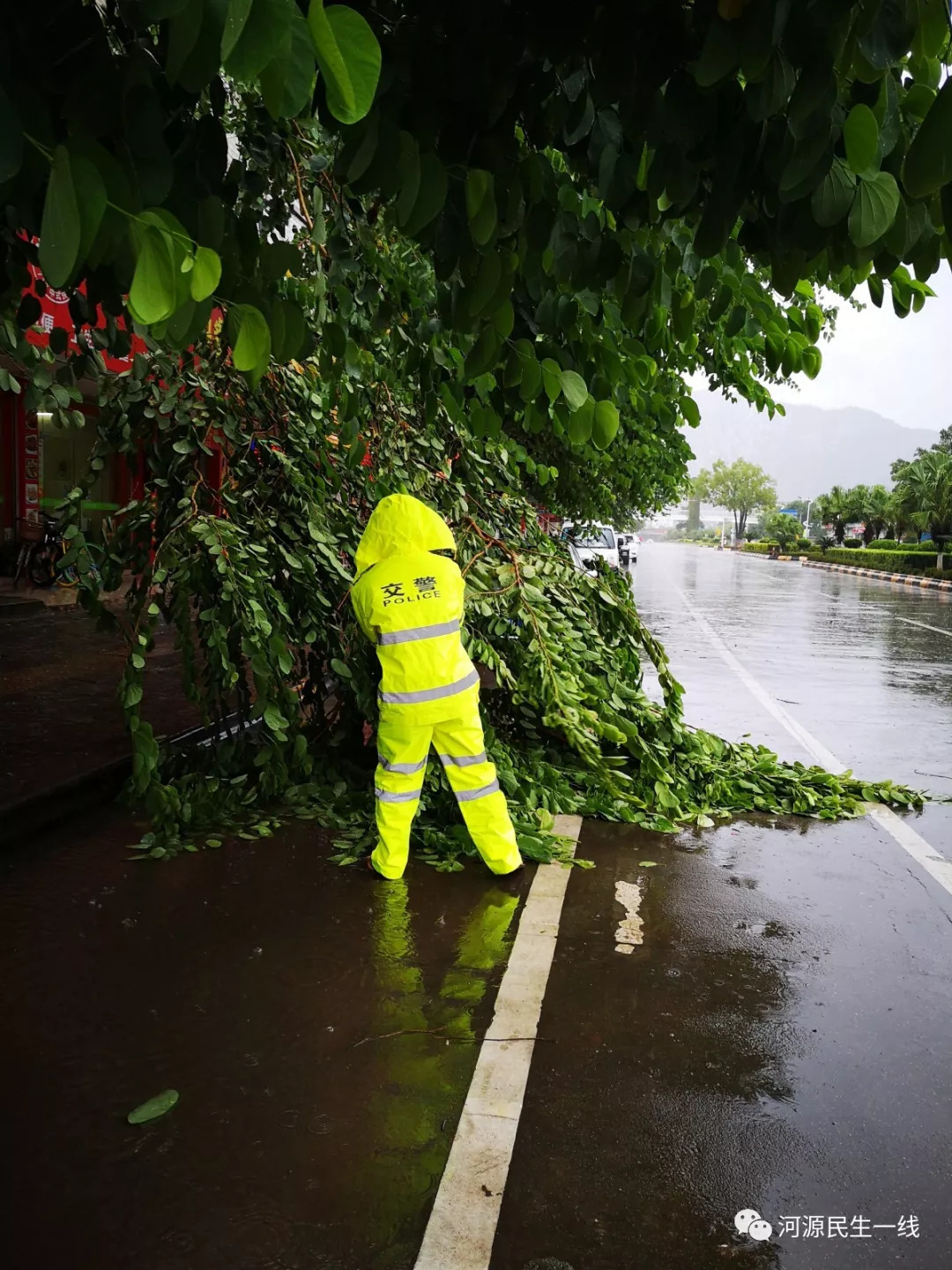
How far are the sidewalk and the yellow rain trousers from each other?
5.83 feet

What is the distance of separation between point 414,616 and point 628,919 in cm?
164

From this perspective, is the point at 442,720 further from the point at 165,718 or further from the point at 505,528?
the point at 165,718

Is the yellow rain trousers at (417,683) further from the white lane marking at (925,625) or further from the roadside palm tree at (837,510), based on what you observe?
the roadside palm tree at (837,510)

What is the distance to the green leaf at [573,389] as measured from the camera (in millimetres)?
2422

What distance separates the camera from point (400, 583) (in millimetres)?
4492

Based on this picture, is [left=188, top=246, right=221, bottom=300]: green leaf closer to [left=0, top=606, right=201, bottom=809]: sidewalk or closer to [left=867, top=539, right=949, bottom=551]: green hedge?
[left=0, top=606, right=201, bottom=809]: sidewalk

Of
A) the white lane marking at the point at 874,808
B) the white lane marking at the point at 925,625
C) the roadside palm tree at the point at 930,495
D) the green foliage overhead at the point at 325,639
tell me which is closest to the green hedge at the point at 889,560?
the roadside palm tree at the point at 930,495

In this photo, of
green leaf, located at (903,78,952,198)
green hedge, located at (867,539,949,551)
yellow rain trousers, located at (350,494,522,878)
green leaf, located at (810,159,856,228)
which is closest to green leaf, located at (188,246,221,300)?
green leaf, located at (903,78,952,198)

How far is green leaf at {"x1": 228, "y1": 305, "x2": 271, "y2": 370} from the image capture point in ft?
5.00

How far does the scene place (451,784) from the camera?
15.3 ft

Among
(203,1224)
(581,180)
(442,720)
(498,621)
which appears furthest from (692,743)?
(203,1224)

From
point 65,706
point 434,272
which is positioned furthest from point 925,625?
point 434,272

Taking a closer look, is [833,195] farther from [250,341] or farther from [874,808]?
[874,808]

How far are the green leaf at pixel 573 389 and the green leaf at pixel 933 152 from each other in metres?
1.10
